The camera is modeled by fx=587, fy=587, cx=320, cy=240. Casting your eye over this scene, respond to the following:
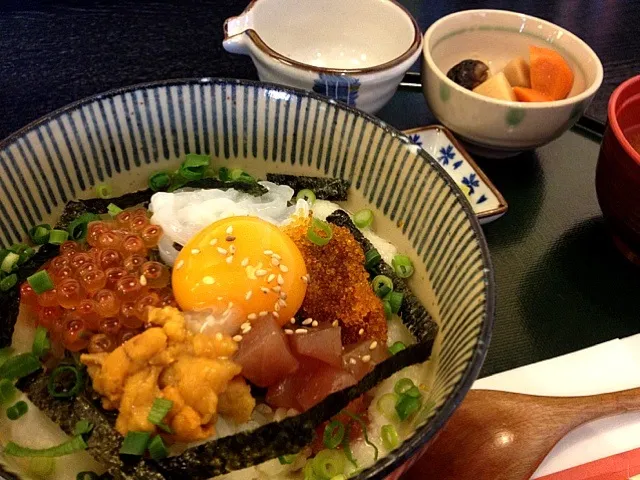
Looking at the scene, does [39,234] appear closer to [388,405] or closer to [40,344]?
[40,344]

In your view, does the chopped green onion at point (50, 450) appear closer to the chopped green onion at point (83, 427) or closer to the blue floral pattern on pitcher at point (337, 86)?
the chopped green onion at point (83, 427)

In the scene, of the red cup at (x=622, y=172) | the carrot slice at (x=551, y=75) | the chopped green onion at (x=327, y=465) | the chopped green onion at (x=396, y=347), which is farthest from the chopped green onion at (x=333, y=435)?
the carrot slice at (x=551, y=75)

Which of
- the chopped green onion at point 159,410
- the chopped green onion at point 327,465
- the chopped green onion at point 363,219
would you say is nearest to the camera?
the chopped green onion at point 159,410

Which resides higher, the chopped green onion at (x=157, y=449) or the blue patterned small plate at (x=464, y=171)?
the chopped green onion at (x=157, y=449)

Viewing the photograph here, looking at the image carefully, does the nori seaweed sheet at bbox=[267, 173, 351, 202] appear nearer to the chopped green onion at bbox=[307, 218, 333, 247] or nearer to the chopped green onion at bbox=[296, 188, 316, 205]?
the chopped green onion at bbox=[296, 188, 316, 205]

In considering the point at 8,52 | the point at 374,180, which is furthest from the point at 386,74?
the point at 8,52

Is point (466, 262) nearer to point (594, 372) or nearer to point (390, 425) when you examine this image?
point (390, 425)

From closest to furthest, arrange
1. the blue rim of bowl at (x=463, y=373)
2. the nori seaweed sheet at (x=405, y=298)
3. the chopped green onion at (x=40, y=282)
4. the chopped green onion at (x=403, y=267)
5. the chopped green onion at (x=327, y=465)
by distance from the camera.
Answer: the blue rim of bowl at (x=463, y=373)
the chopped green onion at (x=327, y=465)
the chopped green onion at (x=40, y=282)
the nori seaweed sheet at (x=405, y=298)
the chopped green onion at (x=403, y=267)
